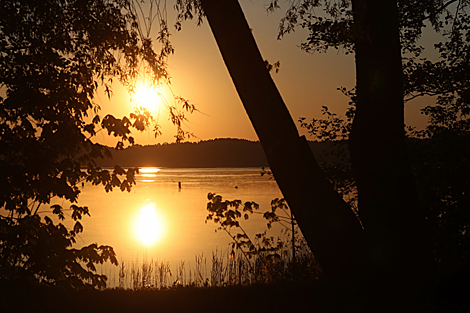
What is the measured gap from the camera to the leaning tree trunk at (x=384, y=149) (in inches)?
193

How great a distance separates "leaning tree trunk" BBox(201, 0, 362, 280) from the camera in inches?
173

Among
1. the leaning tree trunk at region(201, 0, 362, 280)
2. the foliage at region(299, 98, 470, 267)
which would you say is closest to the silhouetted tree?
the leaning tree trunk at region(201, 0, 362, 280)

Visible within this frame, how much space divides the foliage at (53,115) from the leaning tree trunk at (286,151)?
257 centimetres

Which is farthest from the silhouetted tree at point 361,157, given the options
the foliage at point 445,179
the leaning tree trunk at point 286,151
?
the foliage at point 445,179

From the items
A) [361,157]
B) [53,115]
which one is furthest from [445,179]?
[53,115]

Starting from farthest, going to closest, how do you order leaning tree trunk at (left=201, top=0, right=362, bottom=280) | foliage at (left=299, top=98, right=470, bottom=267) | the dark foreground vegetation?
foliage at (left=299, top=98, right=470, bottom=267)
the dark foreground vegetation
leaning tree trunk at (left=201, top=0, right=362, bottom=280)

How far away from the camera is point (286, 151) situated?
4.39 meters

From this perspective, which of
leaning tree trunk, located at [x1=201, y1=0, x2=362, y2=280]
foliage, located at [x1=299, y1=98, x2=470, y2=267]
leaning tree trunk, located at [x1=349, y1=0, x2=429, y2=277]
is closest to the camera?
leaning tree trunk, located at [x1=201, y1=0, x2=362, y2=280]

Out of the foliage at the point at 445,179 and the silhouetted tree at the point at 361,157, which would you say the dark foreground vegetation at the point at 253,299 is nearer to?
the silhouetted tree at the point at 361,157

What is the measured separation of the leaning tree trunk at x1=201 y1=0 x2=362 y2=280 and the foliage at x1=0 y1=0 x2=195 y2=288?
2.57 m

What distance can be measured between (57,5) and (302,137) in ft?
13.5

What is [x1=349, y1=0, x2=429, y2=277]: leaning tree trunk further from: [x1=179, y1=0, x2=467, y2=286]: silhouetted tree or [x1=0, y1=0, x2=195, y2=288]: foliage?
[x1=0, y1=0, x2=195, y2=288]: foliage

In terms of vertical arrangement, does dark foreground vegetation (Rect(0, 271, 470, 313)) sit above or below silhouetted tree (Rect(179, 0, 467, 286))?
below

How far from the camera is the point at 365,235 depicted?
4590 millimetres
